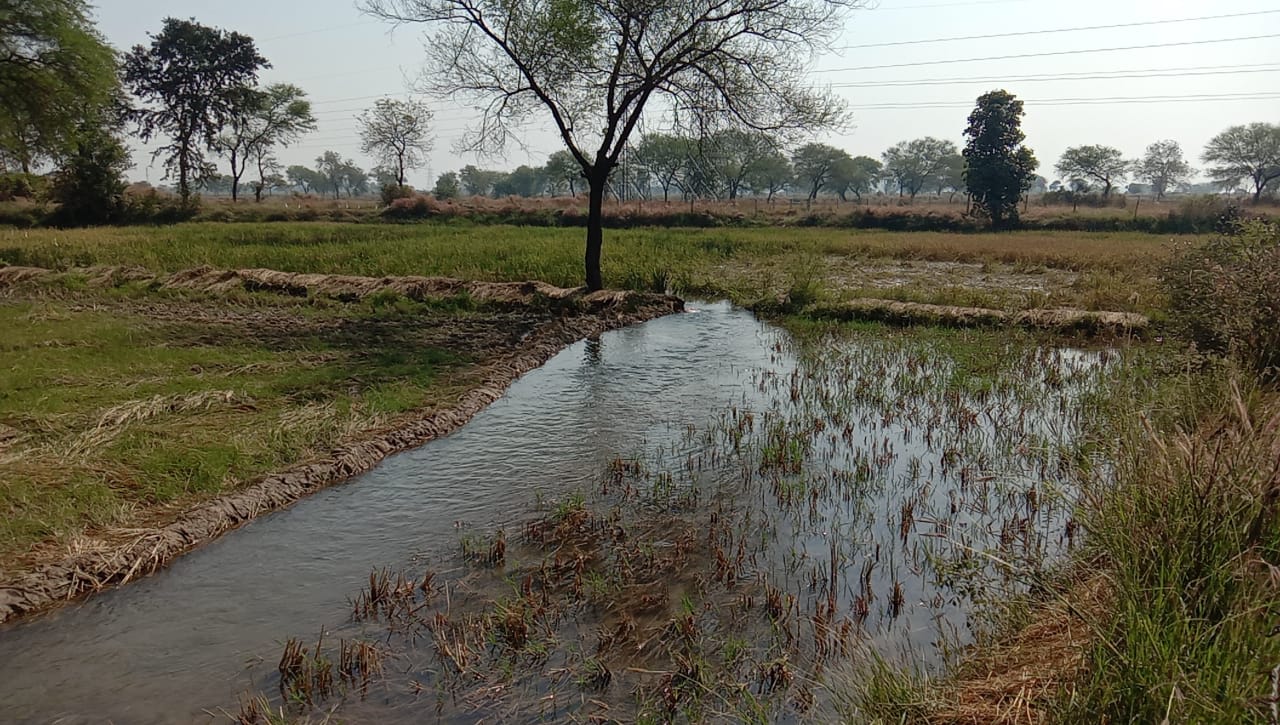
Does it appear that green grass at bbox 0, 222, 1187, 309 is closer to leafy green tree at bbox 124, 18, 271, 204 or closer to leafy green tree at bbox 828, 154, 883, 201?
leafy green tree at bbox 124, 18, 271, 204

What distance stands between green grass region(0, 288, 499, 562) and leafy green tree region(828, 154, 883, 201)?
252 feet

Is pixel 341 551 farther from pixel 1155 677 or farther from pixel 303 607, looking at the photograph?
pixel 1155 677

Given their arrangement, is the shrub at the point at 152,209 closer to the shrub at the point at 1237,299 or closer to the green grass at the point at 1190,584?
the shrub at the point at 1237,299

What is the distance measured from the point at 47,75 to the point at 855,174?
275 ft

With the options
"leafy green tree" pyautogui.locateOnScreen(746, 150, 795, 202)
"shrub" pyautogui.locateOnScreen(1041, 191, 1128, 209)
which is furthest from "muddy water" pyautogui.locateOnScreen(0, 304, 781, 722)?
"leafy green tree" pyautogui.locateOnScreen(746, 150, 795, 202)

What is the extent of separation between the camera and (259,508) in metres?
6.11

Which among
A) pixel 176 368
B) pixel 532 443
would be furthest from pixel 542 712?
pixel 176 368

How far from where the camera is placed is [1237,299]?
7992mm

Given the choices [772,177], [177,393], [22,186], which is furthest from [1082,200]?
[22,186]

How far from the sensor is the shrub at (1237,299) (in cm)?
764

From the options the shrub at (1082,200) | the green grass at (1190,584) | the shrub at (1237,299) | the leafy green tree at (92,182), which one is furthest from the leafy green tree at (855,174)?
the green grass at (1190,584)

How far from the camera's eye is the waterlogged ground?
3834 mm

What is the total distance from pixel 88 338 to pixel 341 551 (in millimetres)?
8544

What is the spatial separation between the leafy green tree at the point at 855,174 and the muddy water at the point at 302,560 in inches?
3087
